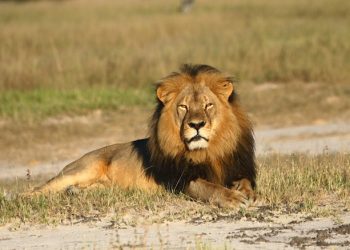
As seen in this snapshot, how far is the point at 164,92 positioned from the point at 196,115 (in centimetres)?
41

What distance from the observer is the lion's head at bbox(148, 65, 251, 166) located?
591 cm

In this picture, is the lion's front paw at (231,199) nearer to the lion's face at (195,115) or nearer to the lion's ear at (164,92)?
the lion's face at (195,115)

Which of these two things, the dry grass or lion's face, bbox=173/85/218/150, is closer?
the dry grass

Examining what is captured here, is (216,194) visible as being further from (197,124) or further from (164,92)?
(164,92)

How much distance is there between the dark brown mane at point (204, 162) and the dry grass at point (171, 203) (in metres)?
0.14

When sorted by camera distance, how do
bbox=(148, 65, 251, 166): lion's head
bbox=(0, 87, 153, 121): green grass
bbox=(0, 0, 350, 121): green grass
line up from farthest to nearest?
bbox=(0, 0, 350, 121): green grass → bbox=(0, 87, 153, 121): green grass → bbox=(148, 65, 251, 166): lion's head

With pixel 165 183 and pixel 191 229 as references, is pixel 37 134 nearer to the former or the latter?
pixel 165 183

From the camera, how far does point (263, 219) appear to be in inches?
216

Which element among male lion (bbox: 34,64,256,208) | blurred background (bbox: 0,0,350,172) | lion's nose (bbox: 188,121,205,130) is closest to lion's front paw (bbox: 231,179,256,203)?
male lion (bbox: 34,64,256,208)

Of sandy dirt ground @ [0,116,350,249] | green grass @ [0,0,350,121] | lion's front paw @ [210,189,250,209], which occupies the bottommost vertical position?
sandy dirt ground @ [0,116,350,249]

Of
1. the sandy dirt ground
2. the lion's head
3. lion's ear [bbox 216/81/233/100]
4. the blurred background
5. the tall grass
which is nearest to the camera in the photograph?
the sandy dirt ground

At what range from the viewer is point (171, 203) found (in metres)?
6.02

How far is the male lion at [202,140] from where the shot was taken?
5.91 meters

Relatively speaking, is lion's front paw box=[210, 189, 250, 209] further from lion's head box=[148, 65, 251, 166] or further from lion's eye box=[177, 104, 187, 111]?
lion's eye box=[177, 104, 187, 111]
